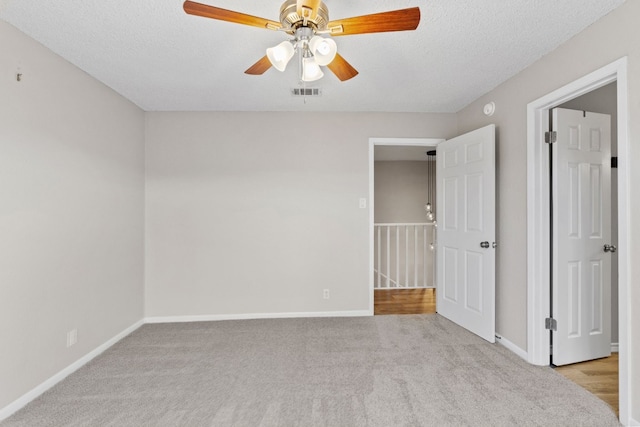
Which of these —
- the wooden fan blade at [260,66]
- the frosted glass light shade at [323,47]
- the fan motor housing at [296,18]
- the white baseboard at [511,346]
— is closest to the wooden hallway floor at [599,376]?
the white baseboard at [511,346]

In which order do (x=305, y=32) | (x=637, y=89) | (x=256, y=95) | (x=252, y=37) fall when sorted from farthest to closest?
A: (x=256, y=95), (x=252, y=37), (x=637, y=89), (x=305, y=32)

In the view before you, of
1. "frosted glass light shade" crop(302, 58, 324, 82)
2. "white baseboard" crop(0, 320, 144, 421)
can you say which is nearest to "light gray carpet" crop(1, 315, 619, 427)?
"white baseboard" crop(0, 320, 144, 421)

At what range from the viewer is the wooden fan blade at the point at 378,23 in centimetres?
135

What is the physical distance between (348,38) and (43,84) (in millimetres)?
2152

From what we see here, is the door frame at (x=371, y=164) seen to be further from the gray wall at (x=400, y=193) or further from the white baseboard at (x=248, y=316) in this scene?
the gray wall at (x=400, y=193)

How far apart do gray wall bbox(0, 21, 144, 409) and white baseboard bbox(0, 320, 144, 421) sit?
3cm

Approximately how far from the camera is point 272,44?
220cm

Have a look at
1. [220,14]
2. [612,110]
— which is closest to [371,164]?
[612,110]

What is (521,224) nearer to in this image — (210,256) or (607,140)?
(607,140)

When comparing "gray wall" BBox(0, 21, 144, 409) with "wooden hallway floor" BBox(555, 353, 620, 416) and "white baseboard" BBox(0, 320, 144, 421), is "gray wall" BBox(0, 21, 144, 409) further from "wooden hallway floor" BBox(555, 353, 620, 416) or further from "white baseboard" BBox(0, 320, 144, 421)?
"wooden hallway floor" BBox(555, 353, 620, 416)

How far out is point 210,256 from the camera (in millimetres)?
3572

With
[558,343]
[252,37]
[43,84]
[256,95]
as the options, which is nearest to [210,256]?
[256,95]

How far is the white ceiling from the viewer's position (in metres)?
1.81

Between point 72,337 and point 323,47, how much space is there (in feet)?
9.20
